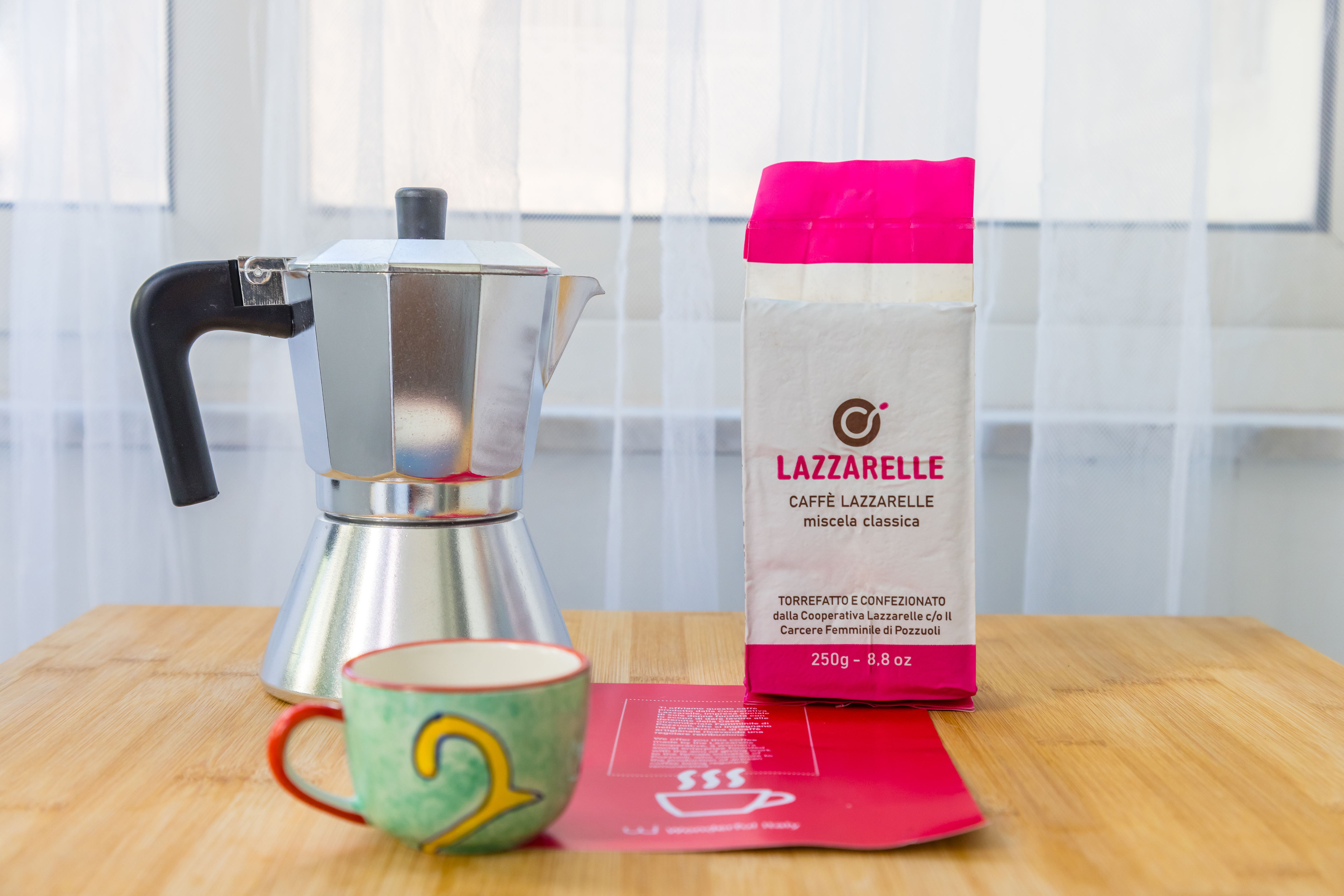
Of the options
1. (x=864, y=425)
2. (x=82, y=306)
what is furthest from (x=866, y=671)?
(x=82, y=306)

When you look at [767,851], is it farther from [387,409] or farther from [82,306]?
[82,306]

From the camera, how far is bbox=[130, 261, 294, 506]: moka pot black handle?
21.2 inches

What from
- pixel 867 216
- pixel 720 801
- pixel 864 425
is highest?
pixel 867 216

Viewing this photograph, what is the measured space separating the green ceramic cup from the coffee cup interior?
2 cm

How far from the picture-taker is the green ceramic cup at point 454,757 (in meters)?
0.35

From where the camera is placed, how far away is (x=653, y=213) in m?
0.99

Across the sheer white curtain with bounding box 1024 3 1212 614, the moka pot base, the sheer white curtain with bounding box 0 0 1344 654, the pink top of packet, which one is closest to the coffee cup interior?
the moka pot base

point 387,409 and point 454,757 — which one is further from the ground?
point 387,409

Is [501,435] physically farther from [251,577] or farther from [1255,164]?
[1255,164]

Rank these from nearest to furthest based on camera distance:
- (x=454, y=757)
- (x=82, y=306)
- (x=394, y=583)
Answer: (x=454, y=757), (x=394, y=583), (x=82, y=306)

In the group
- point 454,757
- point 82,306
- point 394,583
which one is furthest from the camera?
point 82,306

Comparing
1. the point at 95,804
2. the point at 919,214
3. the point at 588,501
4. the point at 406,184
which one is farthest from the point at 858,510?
the point at 406,184

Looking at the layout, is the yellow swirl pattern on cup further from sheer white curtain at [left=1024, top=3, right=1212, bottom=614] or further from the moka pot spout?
sheer white curtain at [left=1024, top=3, right=1212, bottom=614]

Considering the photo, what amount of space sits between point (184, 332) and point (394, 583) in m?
0.17
